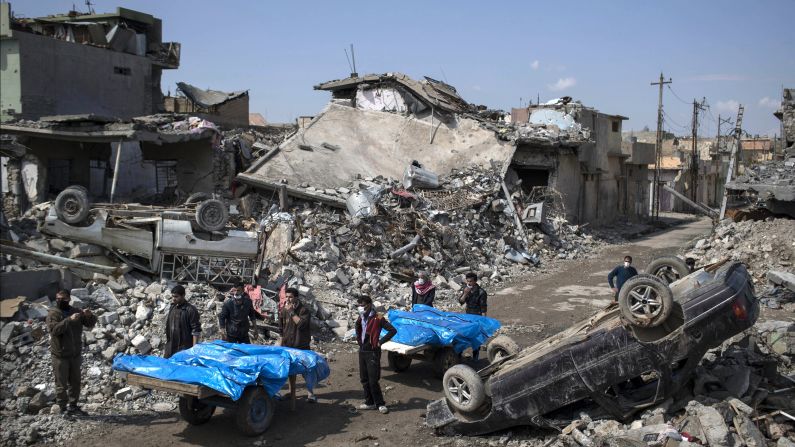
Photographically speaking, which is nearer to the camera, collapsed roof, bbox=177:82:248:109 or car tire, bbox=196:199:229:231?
car tire, bbox=196:199:229:231

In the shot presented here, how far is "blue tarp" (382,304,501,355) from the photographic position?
916 cm

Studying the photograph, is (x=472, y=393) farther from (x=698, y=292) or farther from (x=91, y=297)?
(x=91, y=297)

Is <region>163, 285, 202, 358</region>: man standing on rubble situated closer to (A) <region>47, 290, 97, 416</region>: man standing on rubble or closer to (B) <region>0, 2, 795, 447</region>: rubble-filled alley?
(B) <region>0, 2, 795, 447</region>: rubble-filled alley

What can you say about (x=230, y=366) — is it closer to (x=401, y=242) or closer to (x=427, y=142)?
(x=401, y=242)

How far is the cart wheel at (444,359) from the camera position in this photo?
9406 mm

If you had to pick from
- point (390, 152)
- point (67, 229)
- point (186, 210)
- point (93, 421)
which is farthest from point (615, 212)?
point (93, 421)

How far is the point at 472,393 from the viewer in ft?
23.2

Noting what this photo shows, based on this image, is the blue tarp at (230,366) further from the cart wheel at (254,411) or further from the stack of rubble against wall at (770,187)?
the stack of rubble against wall at (770,187)

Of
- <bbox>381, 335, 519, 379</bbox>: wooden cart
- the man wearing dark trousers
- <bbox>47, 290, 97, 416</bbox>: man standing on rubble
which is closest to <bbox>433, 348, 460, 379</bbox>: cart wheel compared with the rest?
<bbox>381, 335, 519, 379</bbox>: wooden cart

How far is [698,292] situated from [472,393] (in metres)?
2.49

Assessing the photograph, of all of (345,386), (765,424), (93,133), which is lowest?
(345,386)

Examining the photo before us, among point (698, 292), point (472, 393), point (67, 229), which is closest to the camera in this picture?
point (698, 292)

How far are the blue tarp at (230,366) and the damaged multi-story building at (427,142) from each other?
11531 millimetres

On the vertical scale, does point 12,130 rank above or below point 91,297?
above
